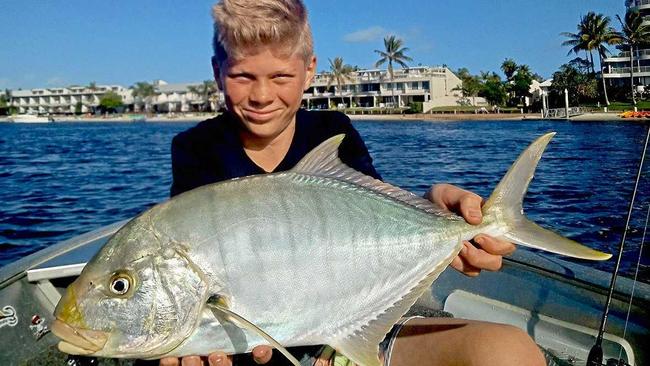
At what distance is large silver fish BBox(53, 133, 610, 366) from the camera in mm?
1726

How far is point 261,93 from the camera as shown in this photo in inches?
92.4

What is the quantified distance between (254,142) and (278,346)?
1221mm

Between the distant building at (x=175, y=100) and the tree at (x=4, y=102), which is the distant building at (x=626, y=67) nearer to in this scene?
the distant building at (x=175, y=100)

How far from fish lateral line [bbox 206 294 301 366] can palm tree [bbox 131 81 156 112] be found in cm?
13557

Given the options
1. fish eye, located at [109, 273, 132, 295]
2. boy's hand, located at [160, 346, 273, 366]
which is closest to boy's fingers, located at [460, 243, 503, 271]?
boy's hand, located at [160, 346, 273, 366]

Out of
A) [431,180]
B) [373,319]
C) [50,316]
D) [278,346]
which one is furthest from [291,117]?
[431,180]

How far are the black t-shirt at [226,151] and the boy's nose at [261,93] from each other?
0.87ft

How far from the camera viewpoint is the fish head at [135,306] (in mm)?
1714

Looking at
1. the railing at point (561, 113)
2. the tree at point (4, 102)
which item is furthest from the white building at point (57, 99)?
the railing at point (561, 113)

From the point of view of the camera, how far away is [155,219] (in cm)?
182

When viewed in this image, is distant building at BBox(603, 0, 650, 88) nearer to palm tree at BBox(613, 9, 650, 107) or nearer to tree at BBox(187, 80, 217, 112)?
palm tree at BBox(613, 9, 650, 107)

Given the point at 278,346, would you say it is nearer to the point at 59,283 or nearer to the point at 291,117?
the point at 291,117

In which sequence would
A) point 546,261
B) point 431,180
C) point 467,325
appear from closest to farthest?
point 467,325 → point 546,261 → point 431,180

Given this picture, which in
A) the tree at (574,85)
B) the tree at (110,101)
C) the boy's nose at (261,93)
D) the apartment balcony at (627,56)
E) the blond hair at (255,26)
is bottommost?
the boy's nose at (261,93)
